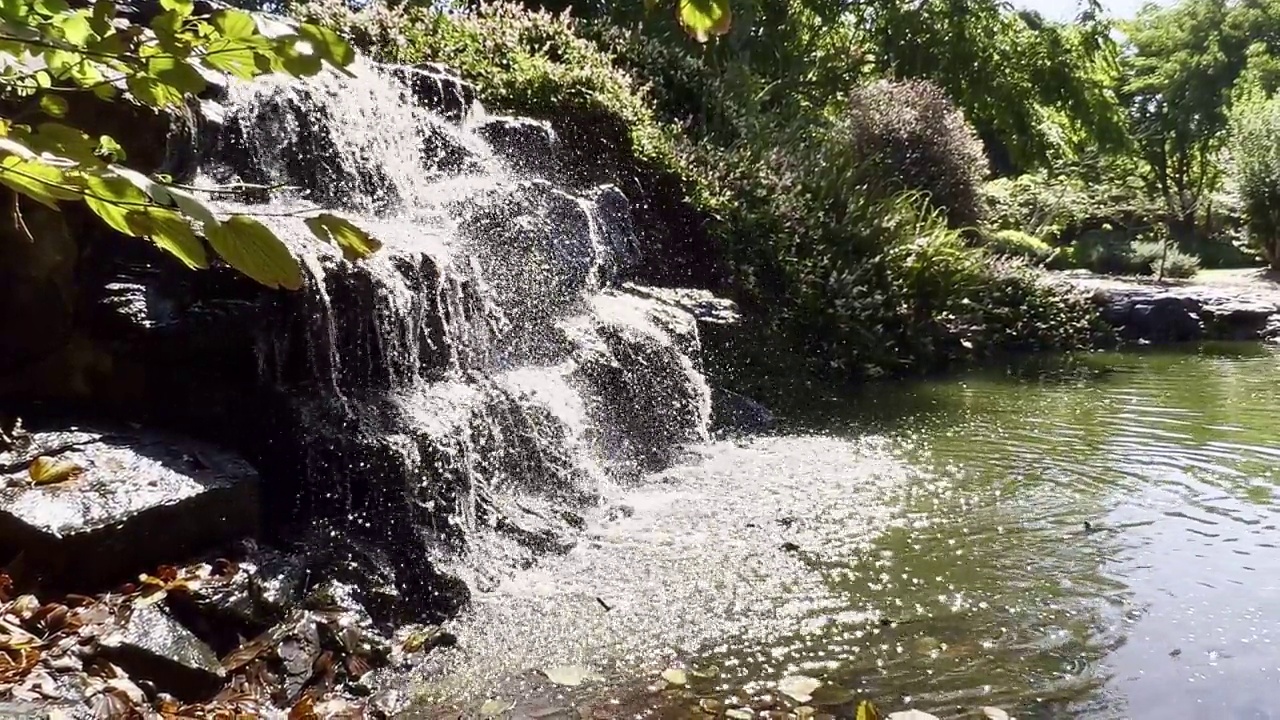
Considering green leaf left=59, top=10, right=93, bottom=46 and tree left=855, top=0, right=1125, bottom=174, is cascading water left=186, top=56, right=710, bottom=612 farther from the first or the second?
tree left=855, top=0, right=1125, bottom=174

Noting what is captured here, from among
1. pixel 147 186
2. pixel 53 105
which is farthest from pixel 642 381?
pixel 147 186

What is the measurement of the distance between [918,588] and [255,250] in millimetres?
3958

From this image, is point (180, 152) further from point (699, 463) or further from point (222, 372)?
point (699, 463)

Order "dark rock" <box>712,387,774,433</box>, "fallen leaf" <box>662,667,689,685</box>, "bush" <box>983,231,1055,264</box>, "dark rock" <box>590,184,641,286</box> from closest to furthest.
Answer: "fallen leaf" <box>662,667,689,685</box>
"dark rock" <box>712,387,774,433</box>
"dark rock" <box>590,184,641,286</box>
"bush" <box>983,231,1055,264</box>

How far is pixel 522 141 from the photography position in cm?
911

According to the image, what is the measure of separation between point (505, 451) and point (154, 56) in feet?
15.2

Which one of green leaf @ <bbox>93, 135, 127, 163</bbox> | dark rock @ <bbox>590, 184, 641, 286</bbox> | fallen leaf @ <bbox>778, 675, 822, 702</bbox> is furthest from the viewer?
dark rock @ <bbox>590, 184, 641, 286</bbox>

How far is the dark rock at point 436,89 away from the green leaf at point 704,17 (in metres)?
7.96

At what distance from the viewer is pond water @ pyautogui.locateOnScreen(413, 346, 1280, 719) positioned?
Answer: 11.6 feet

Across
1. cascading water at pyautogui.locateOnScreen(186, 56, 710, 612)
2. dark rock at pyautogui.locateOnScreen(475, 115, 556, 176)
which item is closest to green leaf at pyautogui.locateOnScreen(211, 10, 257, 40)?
cascading water at pyautogui.locateOnScreen(186, 56, 710, 612)

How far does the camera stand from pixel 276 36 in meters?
1.11

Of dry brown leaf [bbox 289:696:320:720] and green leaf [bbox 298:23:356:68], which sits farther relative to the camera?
dry brown leaf [bbox 289:696:320:720]

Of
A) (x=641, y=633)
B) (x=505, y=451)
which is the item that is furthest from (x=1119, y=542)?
(x=505, y=451)

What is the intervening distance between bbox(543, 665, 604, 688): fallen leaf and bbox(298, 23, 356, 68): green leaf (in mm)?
2847
